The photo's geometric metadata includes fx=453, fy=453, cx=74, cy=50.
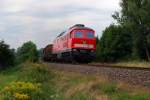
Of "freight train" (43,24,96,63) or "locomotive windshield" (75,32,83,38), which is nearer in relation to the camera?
"freight train" (43,24,96,63)

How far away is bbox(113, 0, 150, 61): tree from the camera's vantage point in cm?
5756

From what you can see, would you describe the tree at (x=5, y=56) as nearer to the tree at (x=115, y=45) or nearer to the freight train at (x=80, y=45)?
the tree at (x=115, y=45)

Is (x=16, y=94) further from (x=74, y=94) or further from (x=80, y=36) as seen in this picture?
(x=80, y=36)

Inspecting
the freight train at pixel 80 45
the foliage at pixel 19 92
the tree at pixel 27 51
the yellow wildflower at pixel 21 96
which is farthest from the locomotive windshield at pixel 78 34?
the tree at pixel 27 51

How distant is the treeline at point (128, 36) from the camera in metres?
57.7

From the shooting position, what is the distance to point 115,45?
208 ft

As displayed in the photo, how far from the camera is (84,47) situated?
38.8 metres

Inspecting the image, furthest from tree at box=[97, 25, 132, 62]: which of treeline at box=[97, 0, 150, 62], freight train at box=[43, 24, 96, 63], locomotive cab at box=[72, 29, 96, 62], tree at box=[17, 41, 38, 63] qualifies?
locomotive cab at box=[72, 29, 96, 62]

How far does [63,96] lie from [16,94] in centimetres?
323

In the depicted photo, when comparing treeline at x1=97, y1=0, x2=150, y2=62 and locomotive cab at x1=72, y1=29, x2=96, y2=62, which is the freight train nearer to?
locomotive cab at x1=72, y1=29, x2=96, y2=62

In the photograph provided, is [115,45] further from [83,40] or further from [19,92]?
[19,92]

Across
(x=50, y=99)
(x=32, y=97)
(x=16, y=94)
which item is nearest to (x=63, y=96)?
(x=50, y=99)

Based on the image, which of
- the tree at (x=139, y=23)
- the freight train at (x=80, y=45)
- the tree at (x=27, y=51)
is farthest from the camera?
the tree at (x=27, y=51)

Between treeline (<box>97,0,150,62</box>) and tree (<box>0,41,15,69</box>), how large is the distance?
38.4 ft
